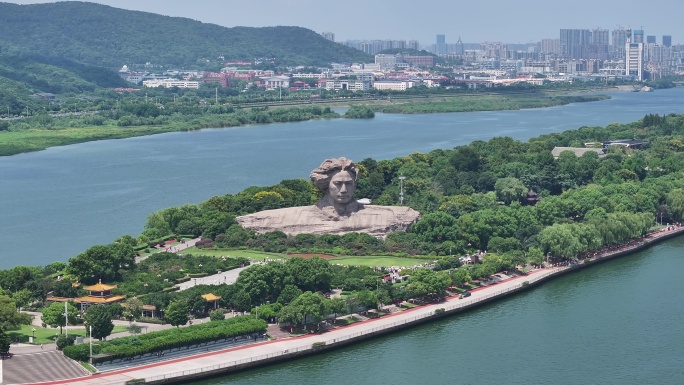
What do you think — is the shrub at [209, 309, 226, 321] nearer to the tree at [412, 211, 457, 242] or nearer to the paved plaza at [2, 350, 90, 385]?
the paved plaza at [2, 350, 90, 385]

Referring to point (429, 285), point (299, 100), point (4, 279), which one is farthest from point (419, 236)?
point (299, 100)

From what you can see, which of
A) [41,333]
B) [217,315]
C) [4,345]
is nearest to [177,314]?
[217,315]

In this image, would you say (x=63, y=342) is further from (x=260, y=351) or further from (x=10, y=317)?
(x=260, y=351)

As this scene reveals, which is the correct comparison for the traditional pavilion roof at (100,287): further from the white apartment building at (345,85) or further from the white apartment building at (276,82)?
the white apartment building at (345,85)

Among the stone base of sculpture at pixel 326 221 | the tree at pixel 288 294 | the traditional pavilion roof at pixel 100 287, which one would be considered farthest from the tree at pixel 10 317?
the stone base of sculpture at pixel 326 221

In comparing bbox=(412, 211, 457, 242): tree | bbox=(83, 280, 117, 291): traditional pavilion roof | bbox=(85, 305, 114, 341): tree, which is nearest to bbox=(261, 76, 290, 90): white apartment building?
bbox=(412, 211, 457, 242): tree

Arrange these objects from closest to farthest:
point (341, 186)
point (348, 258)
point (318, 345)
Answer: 1. point (318, 345)
2. point (348, 258)
3. point (341, 186)
